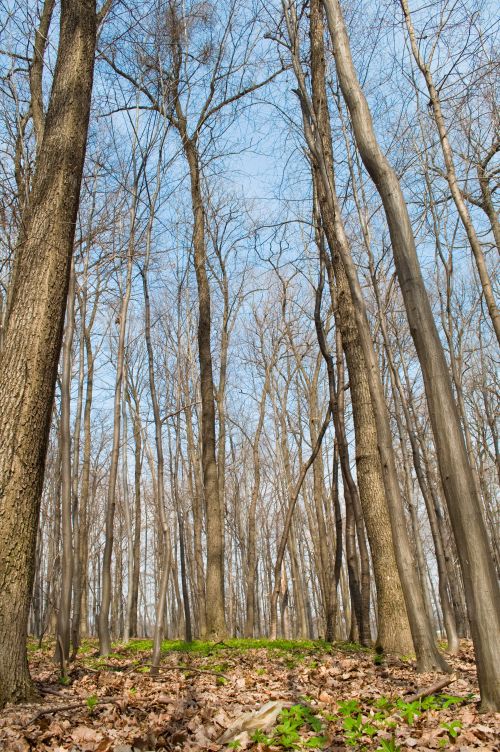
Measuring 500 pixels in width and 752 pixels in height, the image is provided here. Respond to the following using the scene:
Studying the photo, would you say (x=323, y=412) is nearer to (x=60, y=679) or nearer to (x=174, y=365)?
(x=174, y=365)

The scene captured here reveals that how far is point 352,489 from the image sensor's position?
808 cm

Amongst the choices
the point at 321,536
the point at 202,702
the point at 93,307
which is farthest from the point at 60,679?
the point at 93,307

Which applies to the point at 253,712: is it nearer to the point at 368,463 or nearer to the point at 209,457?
the point at 368,463

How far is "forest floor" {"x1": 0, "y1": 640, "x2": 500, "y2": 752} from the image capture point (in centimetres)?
279

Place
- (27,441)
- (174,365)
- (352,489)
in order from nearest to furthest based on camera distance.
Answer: (27,441) → (352,489) → (174,365)

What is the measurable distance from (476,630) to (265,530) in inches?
1050

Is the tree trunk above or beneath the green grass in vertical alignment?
above

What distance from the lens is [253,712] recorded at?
3180 mm

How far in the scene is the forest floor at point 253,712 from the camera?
279 cm

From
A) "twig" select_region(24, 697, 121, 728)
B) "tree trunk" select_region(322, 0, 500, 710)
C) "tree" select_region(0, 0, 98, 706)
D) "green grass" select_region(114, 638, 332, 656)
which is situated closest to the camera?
"twig" select_region(24, 697, 121, 728)

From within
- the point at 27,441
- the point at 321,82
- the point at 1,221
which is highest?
the point at 321,82

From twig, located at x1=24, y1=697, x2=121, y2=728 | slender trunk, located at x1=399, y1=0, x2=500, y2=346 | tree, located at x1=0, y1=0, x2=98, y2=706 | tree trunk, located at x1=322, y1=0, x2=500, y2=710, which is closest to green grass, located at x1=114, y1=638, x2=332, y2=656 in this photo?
twig, located at x1=24, y1=697, x2=121, y2=728

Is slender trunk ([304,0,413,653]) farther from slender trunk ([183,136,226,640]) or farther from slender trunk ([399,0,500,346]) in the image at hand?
slender trunk ([183,136,226,640])

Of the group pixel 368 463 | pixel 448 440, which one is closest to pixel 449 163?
pixel 368 463
